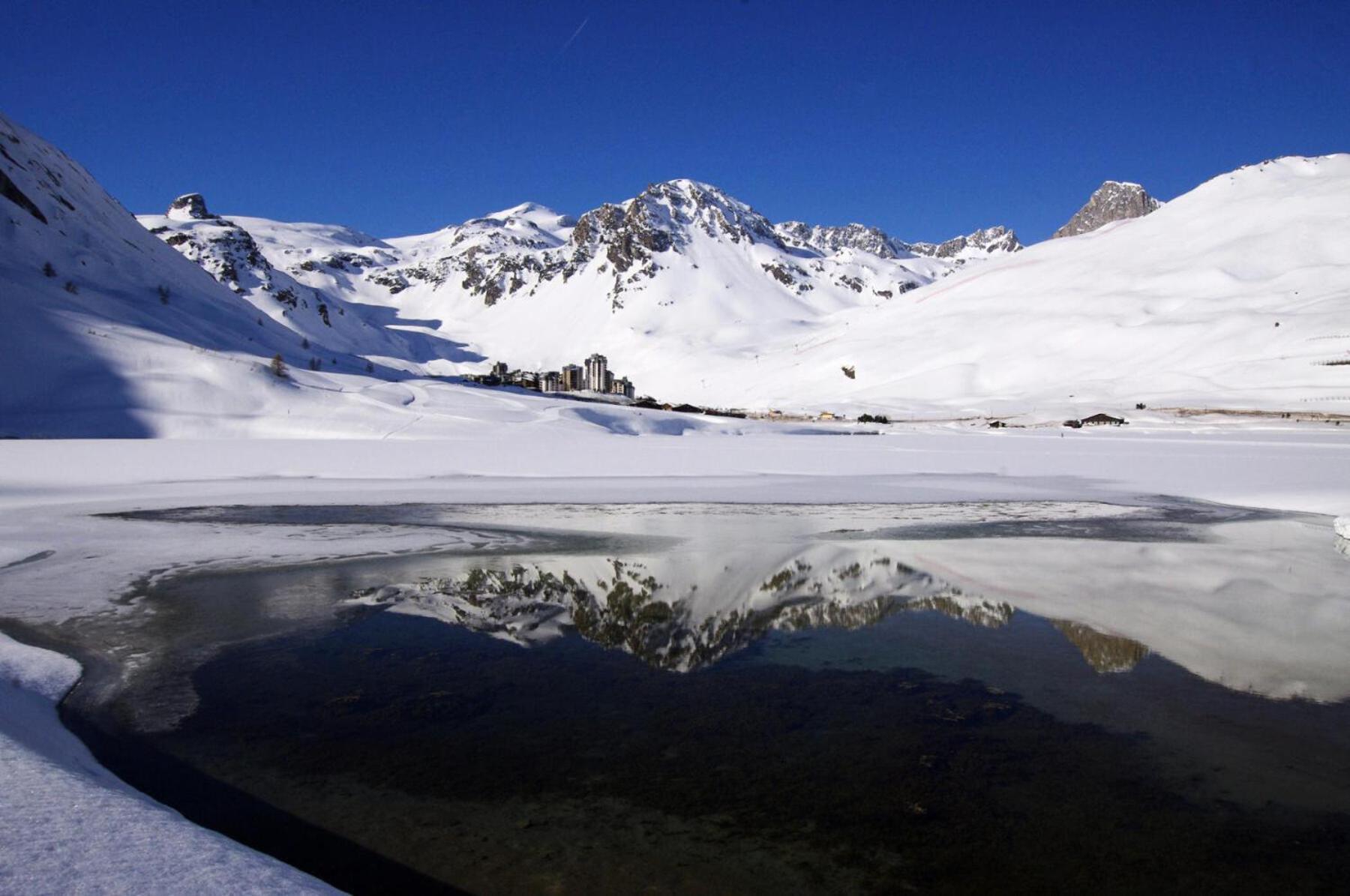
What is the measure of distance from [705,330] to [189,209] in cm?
9798

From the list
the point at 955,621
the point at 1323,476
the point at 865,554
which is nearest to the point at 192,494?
the point at 865,554

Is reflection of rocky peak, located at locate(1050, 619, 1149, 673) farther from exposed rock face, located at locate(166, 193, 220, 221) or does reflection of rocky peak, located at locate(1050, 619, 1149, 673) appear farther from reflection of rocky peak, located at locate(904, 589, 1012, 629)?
exposed rock face, located at locate(166, 193, 220, 221)

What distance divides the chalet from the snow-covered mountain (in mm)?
2779

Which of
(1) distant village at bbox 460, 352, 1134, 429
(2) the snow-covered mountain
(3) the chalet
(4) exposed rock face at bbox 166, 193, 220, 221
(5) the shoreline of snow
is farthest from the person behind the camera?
(4) exposed rock face at bbox 166, 193, 220, 221

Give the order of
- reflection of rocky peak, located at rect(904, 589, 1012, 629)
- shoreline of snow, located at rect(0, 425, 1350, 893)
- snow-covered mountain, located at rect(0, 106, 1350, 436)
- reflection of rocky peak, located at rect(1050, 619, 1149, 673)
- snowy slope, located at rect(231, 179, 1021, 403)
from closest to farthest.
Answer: shoreline of snow, located at rect(0, 425, 1350, 893) < reflection of rocky peak, located at rect(1050, 619, 1149, 673) < reflection of rocky peak, located at rect(904, 589, 1012, 629) < snow-covered mountain, located at rect(0, 106, 1350, 436) < snowy slope, located at rect(231, 179, 1021, 403)

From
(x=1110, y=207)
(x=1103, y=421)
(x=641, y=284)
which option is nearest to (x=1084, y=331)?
(x=1103, y=421)

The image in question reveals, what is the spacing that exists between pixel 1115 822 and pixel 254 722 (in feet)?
12.6

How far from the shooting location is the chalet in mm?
36031

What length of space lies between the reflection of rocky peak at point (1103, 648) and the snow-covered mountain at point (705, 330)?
19359 mm

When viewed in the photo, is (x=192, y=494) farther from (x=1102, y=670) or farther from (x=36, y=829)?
(x=1102, y=670)

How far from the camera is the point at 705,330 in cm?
11562

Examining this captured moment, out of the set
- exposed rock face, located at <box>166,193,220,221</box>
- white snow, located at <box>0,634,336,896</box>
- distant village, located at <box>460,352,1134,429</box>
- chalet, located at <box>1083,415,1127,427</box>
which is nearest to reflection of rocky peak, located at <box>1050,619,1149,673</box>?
white snow, located at <box>0,634,336,896</box>

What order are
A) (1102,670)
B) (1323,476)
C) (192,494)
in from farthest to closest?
(1323,476) < (192,494) < (1102,670)

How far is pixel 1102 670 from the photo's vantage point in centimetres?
505
